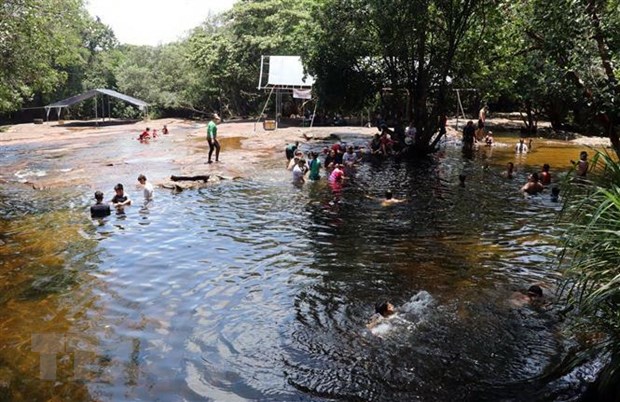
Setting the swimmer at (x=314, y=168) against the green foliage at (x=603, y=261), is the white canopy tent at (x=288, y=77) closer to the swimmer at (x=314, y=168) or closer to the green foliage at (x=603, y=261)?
the swimmer at (x=314, y=168)

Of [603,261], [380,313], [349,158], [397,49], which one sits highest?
[397,49]

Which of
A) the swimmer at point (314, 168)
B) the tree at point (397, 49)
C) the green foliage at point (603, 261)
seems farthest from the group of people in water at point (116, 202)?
the green foliage at point (603, 261)

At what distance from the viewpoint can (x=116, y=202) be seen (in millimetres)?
15930

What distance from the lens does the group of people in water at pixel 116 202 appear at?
14.9 metres

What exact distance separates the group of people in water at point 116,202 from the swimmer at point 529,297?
444 inches

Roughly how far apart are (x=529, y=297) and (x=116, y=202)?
1214 cm

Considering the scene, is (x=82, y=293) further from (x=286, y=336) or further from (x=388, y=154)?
(x=388, y=154)

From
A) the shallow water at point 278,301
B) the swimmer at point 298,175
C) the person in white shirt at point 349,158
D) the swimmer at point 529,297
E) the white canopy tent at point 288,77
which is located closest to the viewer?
the shallow water at point 278,301

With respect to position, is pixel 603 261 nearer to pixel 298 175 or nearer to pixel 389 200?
pixel 389 200

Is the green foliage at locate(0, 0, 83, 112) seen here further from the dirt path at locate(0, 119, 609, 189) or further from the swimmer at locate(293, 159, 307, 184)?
the swimmer at locate(293, 159, 307, 184)

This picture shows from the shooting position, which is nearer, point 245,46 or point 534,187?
point 534,187

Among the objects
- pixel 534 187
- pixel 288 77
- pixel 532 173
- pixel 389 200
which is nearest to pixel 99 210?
pixel 389 200

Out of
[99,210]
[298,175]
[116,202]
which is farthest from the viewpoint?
[298,175]

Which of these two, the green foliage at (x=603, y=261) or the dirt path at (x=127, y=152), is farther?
the dirt path at (x=127, y=152)
